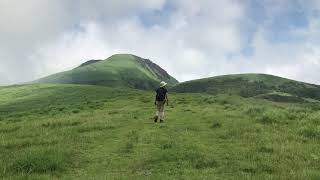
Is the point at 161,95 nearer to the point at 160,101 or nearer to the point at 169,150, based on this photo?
the point at 160,101

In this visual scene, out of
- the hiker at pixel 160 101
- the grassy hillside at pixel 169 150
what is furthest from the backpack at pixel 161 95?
the grassy hillside at pixel 169 150

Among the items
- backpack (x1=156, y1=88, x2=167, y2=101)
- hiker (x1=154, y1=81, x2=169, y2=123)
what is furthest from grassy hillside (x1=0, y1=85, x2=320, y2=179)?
backpack (x1=156, y1=88, x2=167, y2=101)

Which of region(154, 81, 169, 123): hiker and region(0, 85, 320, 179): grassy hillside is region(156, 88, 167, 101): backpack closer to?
region(154, 81, 169, 123): hiker

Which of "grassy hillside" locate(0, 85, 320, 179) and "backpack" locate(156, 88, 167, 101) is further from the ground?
"backpack" locate(156, 88, 167, 101)

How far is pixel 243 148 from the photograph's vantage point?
2566 centimetres

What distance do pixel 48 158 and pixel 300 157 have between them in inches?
427

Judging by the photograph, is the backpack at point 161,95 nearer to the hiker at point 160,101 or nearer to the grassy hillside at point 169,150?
the hiker at point 160,101

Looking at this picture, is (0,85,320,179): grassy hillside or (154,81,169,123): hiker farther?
(154,81,169,123): hiker

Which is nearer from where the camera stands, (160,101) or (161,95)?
(161,95)

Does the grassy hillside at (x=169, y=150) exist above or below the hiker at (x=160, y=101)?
below

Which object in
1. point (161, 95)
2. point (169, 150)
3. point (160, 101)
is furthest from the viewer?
point (160, 101)

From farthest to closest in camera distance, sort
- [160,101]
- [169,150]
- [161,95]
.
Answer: [160,101], [161,95], [169,150]

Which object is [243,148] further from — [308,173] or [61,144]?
[61,144]

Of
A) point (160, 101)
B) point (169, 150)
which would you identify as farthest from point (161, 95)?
point (169, 150)
